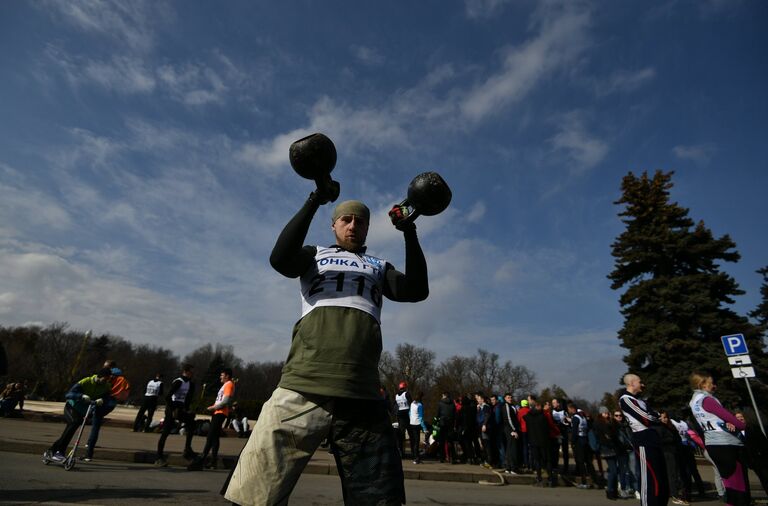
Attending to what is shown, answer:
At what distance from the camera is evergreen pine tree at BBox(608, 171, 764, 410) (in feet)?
71.1

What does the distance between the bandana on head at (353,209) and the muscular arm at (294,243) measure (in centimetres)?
35

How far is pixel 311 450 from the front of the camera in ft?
6.44

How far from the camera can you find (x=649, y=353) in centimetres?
2272

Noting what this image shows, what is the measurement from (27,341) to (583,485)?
95996 millimetres

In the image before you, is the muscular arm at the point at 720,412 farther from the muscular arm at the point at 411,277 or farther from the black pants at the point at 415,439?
the black pants at the point at 415,439

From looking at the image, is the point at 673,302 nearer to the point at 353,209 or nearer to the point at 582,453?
the point at 582,453

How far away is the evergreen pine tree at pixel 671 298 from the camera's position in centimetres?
2166

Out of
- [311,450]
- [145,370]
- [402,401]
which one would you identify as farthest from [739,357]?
[145,370]

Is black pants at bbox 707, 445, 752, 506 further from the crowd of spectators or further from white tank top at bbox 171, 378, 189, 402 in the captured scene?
white tank top at bbox 171, 378, 189, 402

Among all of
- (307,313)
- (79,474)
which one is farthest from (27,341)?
(307,313)

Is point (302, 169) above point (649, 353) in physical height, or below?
below

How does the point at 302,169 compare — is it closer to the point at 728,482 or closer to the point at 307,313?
the point at 307,313

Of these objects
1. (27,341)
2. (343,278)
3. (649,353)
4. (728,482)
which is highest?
(27,341)

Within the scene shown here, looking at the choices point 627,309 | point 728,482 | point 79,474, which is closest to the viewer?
point 728,482
